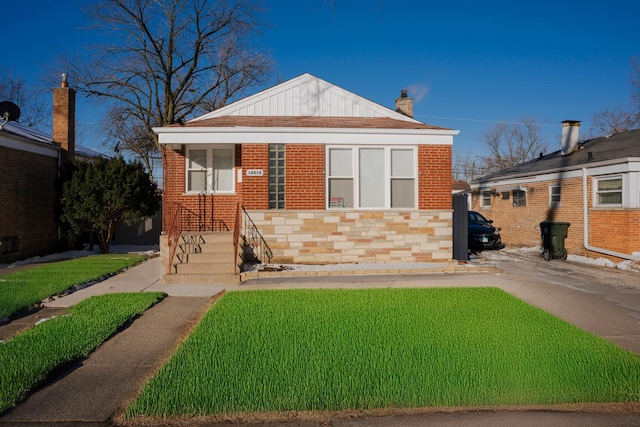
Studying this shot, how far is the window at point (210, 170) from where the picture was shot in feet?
41.3

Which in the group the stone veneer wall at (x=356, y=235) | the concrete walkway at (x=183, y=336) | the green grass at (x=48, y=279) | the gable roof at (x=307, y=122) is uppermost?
the gable roof at (x=307, y=122)

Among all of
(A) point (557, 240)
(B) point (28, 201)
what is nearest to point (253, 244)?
(B) point (28, 201)

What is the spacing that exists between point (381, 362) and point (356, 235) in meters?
6.90

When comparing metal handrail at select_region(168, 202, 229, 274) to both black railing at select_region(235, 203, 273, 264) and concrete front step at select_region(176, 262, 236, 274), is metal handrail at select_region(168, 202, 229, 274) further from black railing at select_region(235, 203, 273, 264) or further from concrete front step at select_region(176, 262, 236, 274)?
concrete front step at select_region(176, 262, 236, 274)

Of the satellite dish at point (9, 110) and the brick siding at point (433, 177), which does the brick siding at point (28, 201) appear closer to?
the satellite dish at point (9, 110)

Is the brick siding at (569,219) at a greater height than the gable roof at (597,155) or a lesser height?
lesser

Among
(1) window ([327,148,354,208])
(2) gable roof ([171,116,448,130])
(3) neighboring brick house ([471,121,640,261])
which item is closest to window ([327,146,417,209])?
(1) window ([327,148,354,208])

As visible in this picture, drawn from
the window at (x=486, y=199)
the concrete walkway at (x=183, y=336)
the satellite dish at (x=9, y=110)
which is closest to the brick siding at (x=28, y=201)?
the satellite dish at (x=9, y=110)

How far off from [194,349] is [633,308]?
742cm

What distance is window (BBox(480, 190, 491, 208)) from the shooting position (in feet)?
71.2

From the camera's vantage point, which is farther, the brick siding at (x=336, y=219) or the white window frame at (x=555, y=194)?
the white window frame at (x=555, y=194)

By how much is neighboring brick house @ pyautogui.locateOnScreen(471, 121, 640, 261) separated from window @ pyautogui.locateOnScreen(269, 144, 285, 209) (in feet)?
34.0

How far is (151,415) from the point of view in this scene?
3.56 m

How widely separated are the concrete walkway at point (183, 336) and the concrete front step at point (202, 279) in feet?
0.98
